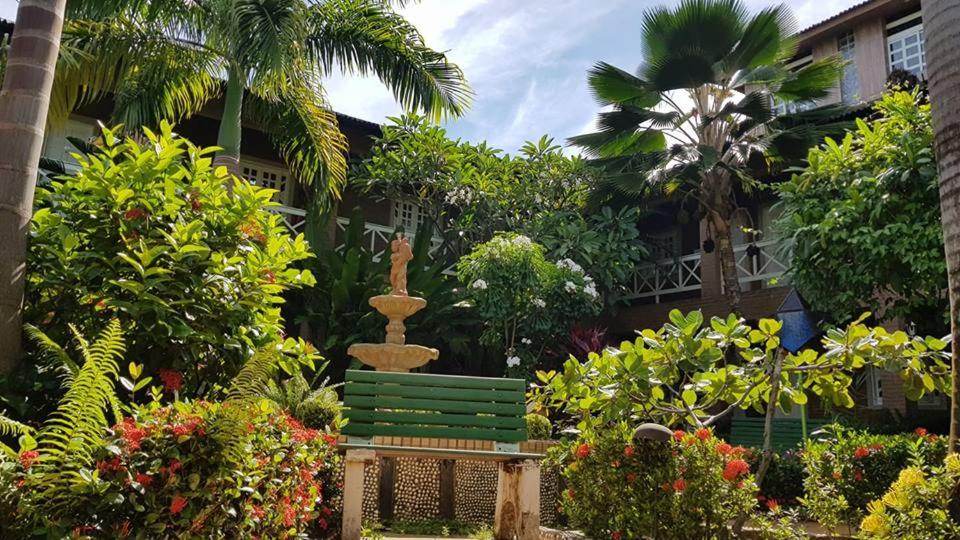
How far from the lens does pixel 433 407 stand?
539 cm

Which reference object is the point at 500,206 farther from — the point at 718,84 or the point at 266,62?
the point at 266,62

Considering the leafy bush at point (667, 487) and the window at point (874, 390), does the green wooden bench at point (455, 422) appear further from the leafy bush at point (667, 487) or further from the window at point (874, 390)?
the window at point (874, 390)

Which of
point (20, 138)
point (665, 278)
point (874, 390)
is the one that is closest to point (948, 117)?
point (20, 138)

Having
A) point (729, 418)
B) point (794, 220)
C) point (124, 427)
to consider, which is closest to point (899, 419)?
point (794, 220)

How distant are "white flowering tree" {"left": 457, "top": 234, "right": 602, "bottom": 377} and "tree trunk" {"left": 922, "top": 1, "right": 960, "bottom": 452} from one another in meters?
8.24

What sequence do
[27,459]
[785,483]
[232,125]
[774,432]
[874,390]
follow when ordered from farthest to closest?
[874,390] → [774,432] → [232,125] → [785,483] → [27,459]

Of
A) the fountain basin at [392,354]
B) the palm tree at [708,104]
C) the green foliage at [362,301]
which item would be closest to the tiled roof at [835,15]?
the palm tree at [708,104]

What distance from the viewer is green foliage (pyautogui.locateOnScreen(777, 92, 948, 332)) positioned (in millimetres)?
8102

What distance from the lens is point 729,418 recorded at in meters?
13.8

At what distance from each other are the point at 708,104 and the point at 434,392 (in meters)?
9.47

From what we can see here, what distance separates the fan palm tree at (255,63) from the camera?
865cm

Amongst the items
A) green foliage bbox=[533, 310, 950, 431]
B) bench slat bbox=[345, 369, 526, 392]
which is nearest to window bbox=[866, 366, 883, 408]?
green foliage bbox=[533, 310, 950, 431]

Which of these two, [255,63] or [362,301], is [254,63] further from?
[362,301]

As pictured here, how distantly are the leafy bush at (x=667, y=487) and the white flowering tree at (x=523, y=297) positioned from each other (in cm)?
809
